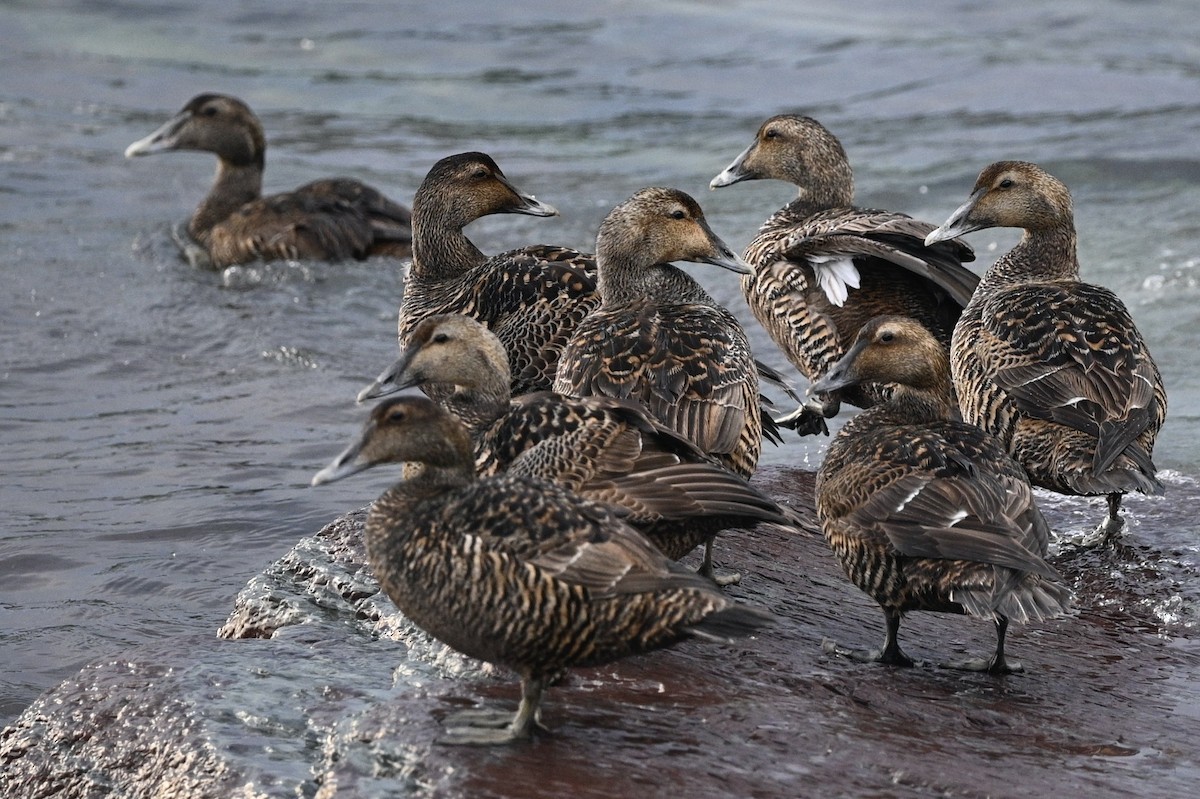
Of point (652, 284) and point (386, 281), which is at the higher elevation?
point (652, 284)

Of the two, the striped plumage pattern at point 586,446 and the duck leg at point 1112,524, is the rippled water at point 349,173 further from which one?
the striped plumage pattern at point 586,446

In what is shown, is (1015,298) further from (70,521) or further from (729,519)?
(70,521)

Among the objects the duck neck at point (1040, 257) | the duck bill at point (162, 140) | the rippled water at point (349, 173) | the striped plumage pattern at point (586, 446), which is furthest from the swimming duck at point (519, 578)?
the duck bill at point (162, 140)

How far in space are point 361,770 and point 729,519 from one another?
133 cm

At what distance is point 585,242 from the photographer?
12.3 m

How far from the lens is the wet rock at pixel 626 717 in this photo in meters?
4.11

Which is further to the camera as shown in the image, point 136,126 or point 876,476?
point 136,126

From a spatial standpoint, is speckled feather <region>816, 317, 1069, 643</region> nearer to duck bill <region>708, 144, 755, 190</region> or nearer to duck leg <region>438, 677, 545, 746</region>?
duck leg <region>438, 677, 545, 746</region>

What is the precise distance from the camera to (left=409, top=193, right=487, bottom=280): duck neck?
7887 mm

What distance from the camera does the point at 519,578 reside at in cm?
413

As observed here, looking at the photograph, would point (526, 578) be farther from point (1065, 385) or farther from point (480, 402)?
point (1065, 385)

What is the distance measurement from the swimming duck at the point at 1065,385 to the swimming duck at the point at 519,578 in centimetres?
220

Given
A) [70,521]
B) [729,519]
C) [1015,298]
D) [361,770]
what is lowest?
[70,521]

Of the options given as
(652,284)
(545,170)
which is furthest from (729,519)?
(545,170)
